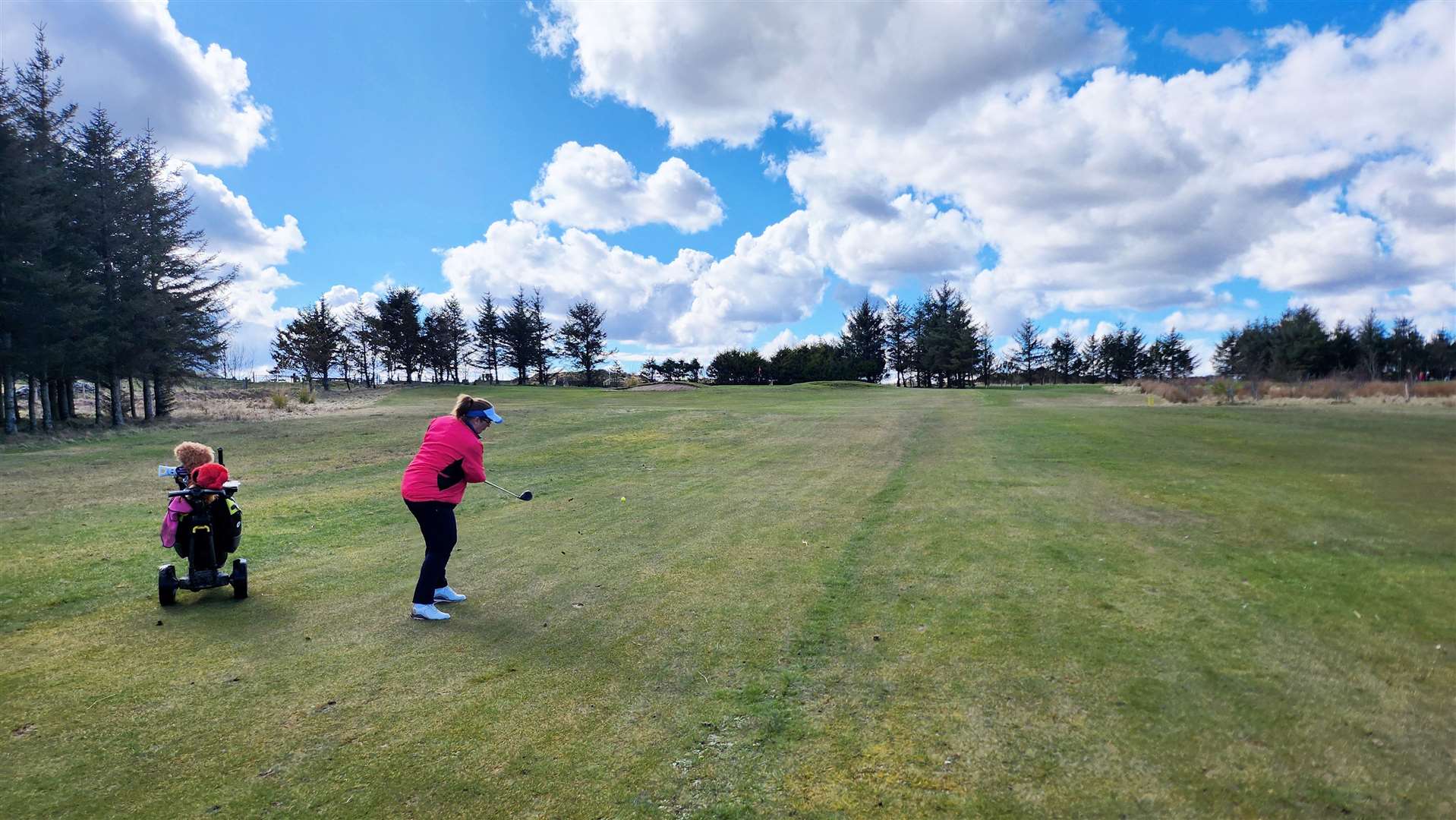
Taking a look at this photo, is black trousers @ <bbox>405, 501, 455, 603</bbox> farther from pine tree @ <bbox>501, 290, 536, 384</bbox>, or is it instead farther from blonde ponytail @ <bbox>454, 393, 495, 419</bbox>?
pine tree @ <bbox>501, 290, 536, 384</bbox>

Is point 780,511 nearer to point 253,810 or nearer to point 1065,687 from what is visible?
point 1065,687

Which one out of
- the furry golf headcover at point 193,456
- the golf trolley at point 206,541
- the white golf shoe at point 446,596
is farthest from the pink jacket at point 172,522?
the white golf shoe at point 446,596

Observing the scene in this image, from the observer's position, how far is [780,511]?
33.7ft

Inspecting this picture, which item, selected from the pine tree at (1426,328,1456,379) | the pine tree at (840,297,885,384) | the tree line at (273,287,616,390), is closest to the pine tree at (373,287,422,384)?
the tree line at (273,287,616,390)

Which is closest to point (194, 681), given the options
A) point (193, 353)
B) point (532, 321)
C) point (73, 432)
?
point (73, 432)

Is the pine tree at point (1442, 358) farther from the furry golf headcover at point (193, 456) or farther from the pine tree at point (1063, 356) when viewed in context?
the furry golf headcover at point (193, 456)

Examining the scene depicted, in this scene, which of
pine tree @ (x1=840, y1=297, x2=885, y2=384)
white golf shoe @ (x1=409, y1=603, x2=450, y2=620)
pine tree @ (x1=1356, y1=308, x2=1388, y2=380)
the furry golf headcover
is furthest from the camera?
pine tree @ (x1=840, y1=297, x2=885, y2=384)

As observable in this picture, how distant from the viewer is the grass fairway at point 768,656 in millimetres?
3523

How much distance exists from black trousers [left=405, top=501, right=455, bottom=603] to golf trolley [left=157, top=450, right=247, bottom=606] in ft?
6.23

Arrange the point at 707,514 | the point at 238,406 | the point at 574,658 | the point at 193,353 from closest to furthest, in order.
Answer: the point at 574,658, the point at 707,514, the point at 193,353, the point at 238,406

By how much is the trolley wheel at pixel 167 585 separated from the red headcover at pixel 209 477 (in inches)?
32.1

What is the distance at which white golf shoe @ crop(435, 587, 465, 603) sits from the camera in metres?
6.44

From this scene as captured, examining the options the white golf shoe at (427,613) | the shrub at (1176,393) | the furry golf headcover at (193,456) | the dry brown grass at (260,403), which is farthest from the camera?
the dry brown grass at (260,403)

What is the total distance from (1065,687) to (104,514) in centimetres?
1386
